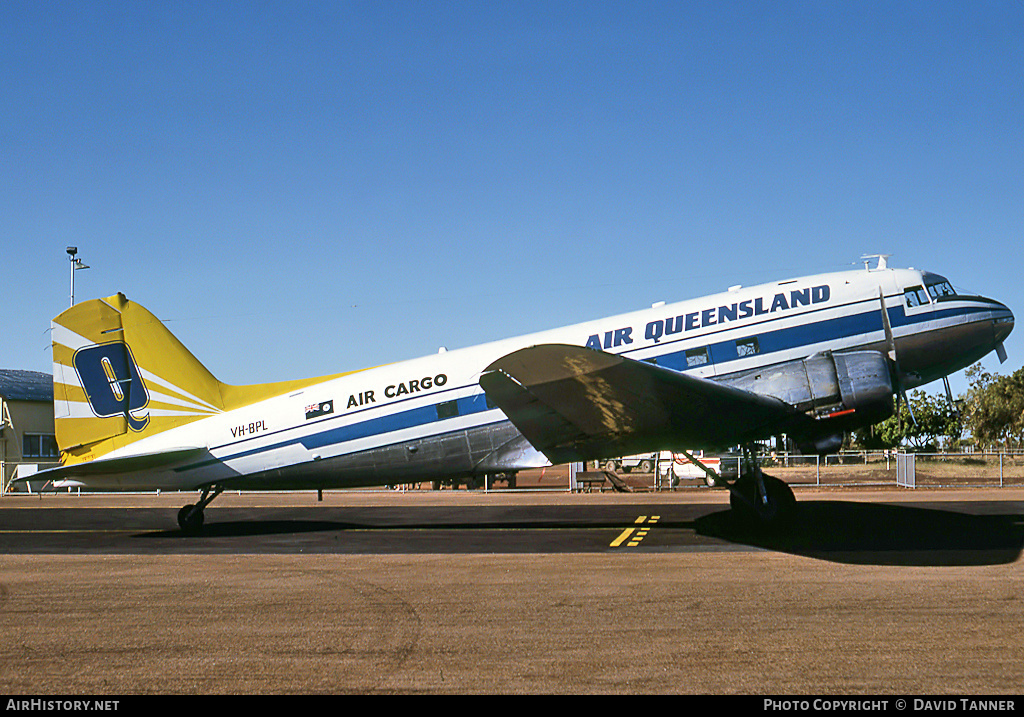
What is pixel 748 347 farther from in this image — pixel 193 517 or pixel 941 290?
pixel 193 517

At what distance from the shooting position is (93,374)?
62.8ft

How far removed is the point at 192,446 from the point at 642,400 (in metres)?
10.4

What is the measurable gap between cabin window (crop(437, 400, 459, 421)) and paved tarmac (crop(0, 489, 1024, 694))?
2.59 meters

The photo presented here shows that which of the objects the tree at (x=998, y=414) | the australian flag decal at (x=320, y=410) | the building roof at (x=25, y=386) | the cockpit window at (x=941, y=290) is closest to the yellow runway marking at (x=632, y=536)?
the australian flag decal at (x=320, y=410)

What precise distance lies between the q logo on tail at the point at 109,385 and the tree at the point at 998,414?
7812cm

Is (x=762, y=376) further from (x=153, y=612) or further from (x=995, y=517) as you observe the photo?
(x=153, y=612)

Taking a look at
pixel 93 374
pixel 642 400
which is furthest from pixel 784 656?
pixel 93 374

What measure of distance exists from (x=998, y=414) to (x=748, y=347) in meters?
72.1

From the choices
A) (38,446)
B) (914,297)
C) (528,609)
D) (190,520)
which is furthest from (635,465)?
(528,609)

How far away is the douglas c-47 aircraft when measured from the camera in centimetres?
1566

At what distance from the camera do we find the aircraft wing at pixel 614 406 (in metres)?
13.5

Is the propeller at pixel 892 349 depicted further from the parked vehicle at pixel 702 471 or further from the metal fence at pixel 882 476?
the parked vehicle at pixel 702 471

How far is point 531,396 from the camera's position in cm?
1524

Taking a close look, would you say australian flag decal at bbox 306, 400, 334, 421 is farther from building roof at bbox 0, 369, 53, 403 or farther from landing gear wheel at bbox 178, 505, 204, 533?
building roof at bbox 0, 369, 53, 403
